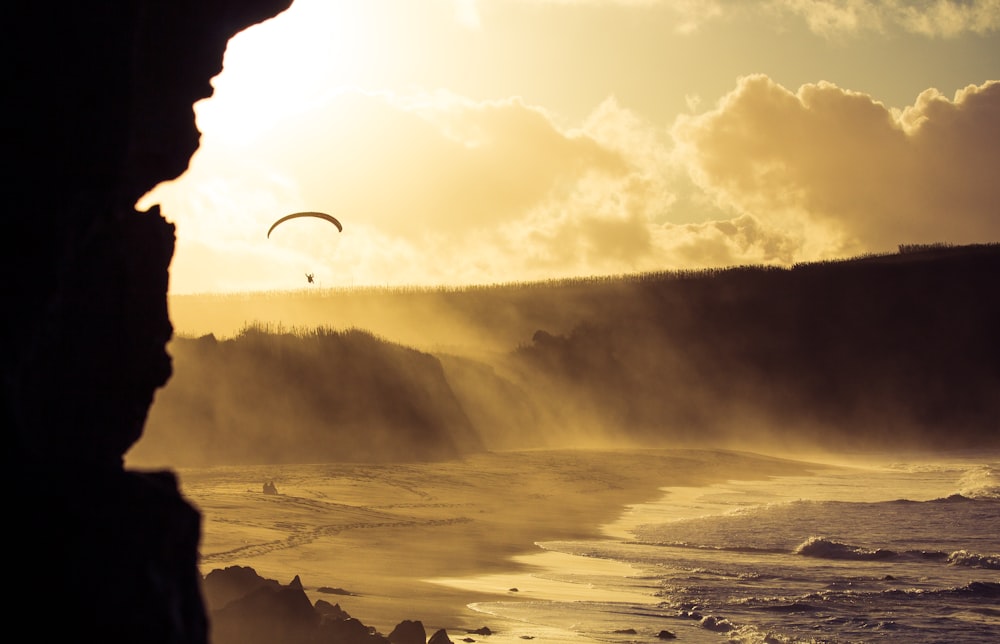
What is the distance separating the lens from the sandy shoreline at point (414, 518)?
17047 millimetres

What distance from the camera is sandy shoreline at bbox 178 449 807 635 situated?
17047 millimetres

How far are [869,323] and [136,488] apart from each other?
102m

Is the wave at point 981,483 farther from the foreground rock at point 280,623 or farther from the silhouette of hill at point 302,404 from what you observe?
the foreground rock at point 280,623

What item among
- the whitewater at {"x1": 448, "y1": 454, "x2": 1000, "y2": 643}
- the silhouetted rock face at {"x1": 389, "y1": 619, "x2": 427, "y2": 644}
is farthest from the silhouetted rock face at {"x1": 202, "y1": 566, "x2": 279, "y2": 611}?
the whitewater at {"x1": 448, "y1": 454, "x2": 1000, "y2": 643}

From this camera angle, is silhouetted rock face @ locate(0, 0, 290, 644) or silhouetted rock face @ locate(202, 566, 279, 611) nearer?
silhouetted rock face @ locate(0, 0, 290, 644)

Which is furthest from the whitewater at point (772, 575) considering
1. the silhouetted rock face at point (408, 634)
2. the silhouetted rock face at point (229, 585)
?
the silhouetted rock face at point (229, 585)

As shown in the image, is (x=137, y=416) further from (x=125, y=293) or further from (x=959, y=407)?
(x=959, y=407)

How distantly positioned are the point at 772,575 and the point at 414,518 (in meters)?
9.53

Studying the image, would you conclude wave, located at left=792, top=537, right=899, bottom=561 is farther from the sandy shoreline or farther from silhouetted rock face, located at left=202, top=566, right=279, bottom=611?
silhouetted rock face, located at left=202, top=566, right=279, bottom=611

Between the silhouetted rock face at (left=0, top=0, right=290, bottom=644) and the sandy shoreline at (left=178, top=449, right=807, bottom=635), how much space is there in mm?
8022

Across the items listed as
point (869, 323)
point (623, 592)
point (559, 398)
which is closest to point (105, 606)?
point (623, 592)

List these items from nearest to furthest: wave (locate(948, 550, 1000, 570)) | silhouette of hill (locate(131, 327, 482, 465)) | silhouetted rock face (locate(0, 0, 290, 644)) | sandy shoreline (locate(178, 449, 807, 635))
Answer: silhouetted rock face (locate(0, 0, 290, 644)), sandy shoreline (locate(178, 449, 807, 635)), wave (locate(948, 550, 1000, 570)), silhouette of hill (locate(131, 327, 482, 465))

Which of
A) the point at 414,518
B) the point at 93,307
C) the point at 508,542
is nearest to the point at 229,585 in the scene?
the point at 93,307

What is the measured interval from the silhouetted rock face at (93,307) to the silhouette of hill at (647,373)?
1423 inches
